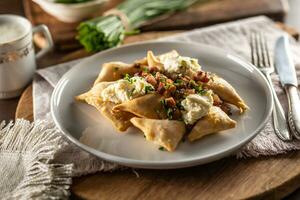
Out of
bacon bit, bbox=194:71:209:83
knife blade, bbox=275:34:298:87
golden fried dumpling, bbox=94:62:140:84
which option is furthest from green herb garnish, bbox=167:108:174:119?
knife blade, bbox=275:34:298:87

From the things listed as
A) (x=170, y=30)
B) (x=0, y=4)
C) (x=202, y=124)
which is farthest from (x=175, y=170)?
(x=0, y=4)

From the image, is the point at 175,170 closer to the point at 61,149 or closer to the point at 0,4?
the point at 61,149

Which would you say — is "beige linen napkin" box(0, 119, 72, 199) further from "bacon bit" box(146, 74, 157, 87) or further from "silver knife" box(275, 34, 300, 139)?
"silver knife" box(275, 34, 300, 139)

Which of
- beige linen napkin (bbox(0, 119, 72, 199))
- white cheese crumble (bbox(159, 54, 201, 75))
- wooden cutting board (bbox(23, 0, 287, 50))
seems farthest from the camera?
wooden cutting board (bbox(23, 0, 287, 50))

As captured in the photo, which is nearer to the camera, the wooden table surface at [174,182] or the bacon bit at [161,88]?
the wooden table surface at [174,182]

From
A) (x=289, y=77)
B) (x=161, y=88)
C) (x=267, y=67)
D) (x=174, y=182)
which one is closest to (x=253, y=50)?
(x=267, y=67)

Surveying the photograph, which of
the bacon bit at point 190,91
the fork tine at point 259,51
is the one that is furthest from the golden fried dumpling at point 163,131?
the fork tine at point 259,51

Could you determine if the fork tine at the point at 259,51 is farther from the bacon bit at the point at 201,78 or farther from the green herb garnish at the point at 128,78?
the green herb garnish at the point at 128,78
